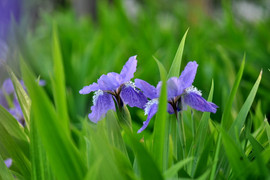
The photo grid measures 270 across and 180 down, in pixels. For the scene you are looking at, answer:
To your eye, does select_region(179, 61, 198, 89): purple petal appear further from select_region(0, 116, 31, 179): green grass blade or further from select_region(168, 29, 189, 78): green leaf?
select_region(0, 116, 31, 179): green grass blade

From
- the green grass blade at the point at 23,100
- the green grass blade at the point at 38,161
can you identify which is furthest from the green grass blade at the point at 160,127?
the green grass blade at the point at 23,100

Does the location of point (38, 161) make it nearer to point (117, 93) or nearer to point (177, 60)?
point (117, 93)

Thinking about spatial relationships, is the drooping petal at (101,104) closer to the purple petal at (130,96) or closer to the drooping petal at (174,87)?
the purple petal at (130,96)

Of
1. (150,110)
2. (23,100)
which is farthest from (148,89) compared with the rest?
(23,100)

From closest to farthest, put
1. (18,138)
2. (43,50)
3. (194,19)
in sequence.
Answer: (18,138)
(43,50)
(194,19)

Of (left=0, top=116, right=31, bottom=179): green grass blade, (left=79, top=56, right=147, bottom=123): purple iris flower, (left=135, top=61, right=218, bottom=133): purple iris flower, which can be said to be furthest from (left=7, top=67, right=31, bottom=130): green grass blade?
(left=135, top=61, right=218, bottom=133): purple iris flower

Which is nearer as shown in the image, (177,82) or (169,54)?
(177,82)

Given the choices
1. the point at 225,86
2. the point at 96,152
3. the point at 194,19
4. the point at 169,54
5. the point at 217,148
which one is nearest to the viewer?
the point at 96,152

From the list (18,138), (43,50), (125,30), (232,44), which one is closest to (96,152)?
(18,138)

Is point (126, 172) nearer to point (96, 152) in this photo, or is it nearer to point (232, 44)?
point (96, 152)
